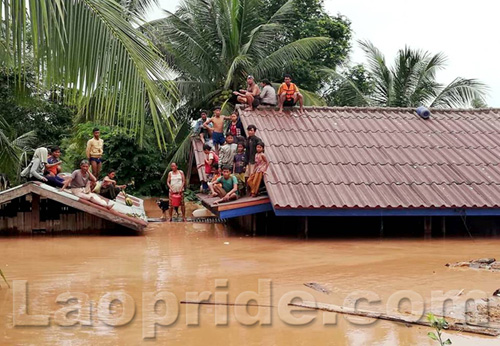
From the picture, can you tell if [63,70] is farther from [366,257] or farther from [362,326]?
[366,257]

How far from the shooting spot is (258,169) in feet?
41.1

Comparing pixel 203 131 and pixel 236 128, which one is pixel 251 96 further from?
pixel 203 131

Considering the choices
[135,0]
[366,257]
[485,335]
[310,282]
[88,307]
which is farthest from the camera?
[135,0]

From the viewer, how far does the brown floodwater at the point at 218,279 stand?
Result: 5.84 metres

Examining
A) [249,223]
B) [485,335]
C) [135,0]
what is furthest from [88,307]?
[135,0]

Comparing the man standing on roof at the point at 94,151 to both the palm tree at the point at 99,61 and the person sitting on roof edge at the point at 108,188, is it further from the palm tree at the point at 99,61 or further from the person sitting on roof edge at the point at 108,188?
the palm tree at the point at 99,61

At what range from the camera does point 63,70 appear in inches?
205

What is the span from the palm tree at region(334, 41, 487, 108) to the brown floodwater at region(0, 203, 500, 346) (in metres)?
11.7

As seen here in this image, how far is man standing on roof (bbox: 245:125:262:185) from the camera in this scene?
1281 centimetres

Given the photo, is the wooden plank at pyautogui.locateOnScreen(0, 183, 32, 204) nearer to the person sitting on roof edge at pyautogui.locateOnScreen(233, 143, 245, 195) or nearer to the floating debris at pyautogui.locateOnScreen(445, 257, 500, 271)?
the person sitting on roof edge at pyautogui.locateOnScreen(233, 143, 245, 195)

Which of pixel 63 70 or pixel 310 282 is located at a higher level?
pixel 63 70

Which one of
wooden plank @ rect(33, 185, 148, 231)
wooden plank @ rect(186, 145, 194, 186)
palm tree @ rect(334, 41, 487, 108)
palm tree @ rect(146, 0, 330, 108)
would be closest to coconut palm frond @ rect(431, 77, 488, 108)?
palm tree @ rect(334, 41, 487, 108)

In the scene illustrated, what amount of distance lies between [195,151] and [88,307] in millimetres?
9570

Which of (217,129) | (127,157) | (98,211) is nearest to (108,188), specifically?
(98,211)
